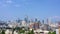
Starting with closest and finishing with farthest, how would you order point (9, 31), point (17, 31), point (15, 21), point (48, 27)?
1. point (17, 31)
2. point (9, 31)
3. point (15, 21)
4. point (48, 27)

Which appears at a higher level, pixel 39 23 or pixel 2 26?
pixel 2 26

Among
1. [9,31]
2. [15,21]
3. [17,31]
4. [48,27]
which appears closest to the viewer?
[17,31]

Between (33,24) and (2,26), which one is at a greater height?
(2,26)

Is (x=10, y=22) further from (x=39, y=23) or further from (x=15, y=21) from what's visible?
(x=39, y=23)

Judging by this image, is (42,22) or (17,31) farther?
(42,22)

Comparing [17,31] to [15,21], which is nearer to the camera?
[17,31]

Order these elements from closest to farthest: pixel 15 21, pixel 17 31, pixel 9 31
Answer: pixel 17 31 < pixel 9 31 < pixel 15 21

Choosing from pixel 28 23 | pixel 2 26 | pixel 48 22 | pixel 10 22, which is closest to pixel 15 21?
pixel 10 22

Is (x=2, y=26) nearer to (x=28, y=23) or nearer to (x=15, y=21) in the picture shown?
(x=15, y=21)

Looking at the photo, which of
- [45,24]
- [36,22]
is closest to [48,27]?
[45,24]
